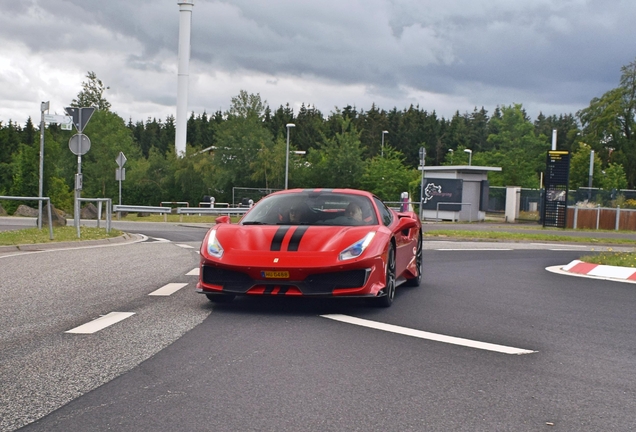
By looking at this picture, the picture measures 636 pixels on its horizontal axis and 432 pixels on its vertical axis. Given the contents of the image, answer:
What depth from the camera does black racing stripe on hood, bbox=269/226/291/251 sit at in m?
7.80

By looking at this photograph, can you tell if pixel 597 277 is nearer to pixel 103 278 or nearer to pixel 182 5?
pixel 103 278

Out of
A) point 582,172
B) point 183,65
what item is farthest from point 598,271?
point 183,65

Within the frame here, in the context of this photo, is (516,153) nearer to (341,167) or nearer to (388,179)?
(341,167)

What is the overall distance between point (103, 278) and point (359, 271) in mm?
4515

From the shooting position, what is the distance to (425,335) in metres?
6.68

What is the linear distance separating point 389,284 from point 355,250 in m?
0.73

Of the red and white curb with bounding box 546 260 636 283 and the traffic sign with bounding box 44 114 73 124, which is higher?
the traffic sign with bounding box 44 114 73 124

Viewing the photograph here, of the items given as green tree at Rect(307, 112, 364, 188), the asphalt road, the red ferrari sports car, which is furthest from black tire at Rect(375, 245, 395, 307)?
green tree at Rect(307, 112, 364, 188)

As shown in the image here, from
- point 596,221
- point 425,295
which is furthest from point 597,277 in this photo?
point 596,221

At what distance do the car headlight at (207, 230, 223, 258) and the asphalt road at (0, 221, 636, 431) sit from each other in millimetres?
546

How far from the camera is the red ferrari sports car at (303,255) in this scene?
7.59m

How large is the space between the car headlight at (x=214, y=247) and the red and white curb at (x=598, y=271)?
21.6 feet

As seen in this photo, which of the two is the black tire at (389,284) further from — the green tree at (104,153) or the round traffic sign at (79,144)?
the green tree at (104,153)

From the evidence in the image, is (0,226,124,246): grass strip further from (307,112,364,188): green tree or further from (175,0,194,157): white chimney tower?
(175,0,194,157): white chimney tower
